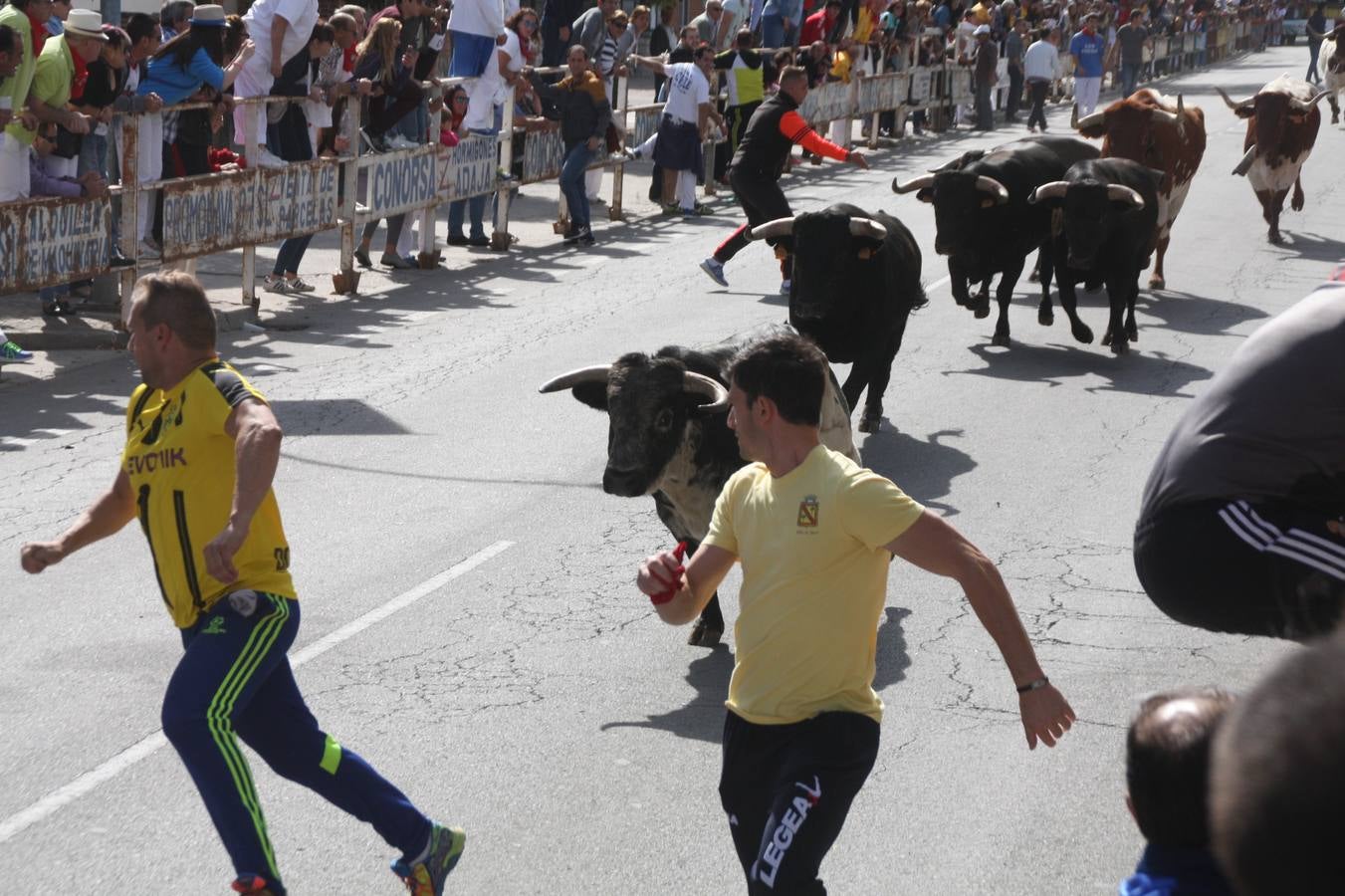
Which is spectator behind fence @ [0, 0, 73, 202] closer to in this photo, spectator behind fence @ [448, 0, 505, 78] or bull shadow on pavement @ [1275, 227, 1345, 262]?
spectator behind fence @ [448, 0, 505, 78]

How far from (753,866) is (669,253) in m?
15.5

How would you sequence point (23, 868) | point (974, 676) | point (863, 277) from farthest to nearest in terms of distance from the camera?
point (863, 277) → point (974, 676) → point (23, 868)

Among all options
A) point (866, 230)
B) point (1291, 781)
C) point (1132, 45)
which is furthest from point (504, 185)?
point (1132, 45)

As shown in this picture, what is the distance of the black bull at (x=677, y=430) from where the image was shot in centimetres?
689

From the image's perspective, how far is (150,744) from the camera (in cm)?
636

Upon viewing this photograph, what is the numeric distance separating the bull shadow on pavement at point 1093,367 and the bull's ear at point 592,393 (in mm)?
6335

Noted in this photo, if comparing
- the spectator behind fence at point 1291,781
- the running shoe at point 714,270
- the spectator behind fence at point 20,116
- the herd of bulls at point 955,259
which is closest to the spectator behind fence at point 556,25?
the running shoe at point 714,270

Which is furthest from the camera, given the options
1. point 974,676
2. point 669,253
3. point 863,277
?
point 669,253

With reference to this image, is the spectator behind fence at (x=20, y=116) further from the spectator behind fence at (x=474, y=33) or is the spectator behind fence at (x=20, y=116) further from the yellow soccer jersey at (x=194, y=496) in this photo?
the yellow soccer jersey at (x=194, y=496)

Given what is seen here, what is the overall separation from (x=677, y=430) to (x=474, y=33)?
40.6ft

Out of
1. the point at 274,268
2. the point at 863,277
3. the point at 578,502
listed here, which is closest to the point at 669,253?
the point at 274,268

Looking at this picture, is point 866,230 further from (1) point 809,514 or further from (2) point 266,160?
(1) point 809,514

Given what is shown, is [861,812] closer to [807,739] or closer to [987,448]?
[807,739]

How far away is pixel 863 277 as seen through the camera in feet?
35.8
